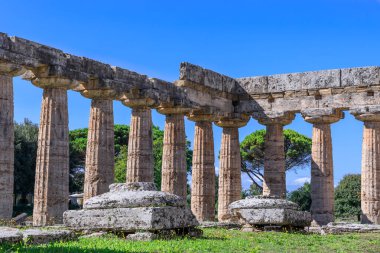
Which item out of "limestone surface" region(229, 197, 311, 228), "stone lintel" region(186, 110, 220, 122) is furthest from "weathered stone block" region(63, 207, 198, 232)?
"stone lintel" region(186, 110, 220, 122)

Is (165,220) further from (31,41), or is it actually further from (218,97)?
(218,97)

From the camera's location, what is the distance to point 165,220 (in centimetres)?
2166

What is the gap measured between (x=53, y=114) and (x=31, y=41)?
3749 millimetres

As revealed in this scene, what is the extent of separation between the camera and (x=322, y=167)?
138ft

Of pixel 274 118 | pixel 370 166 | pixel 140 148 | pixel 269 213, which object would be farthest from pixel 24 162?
pixel 269 213

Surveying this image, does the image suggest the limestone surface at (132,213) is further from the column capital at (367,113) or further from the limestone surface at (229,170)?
the limestone surface at (229,170)

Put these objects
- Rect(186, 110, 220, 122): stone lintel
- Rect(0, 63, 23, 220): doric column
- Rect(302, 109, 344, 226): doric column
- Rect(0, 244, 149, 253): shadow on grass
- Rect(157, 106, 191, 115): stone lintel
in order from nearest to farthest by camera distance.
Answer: Rect(0, 244, 149, 253): shadow on grass < Rect(0, 63, 23, 220): doric column < Rect(157, 106, 191, 115): stone lintel < Rect(302, 109, 344, 226): doric column < Rect(186, 110, 220, 122): stone lintel

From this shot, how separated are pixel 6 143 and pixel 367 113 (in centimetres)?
2069

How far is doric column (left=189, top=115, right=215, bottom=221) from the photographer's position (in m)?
42.4

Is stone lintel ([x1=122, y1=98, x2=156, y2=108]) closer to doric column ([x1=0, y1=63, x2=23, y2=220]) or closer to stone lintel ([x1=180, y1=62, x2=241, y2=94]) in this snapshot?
stone lintel ([x1=180, y1=62, x2=241, y2=94])

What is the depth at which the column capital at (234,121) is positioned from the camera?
145 feet

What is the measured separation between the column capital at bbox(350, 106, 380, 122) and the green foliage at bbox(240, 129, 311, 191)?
37386 millimetres

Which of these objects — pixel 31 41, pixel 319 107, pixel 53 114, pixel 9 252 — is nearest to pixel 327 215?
pixel 319 107

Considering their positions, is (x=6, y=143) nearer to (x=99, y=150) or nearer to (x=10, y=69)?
(x=10, y=69)
